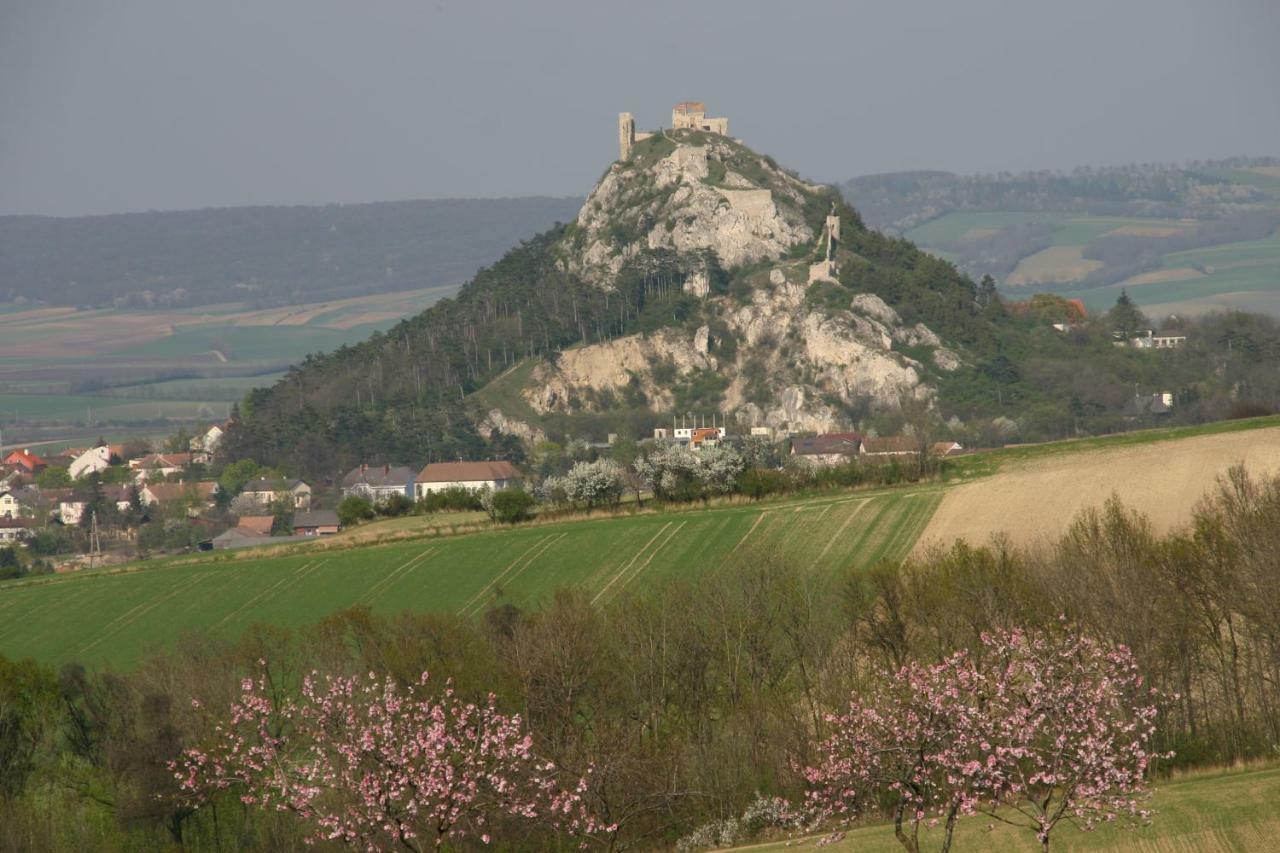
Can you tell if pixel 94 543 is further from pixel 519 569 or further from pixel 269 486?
pixel 519 569

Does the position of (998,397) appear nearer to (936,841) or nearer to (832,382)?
(832,382)

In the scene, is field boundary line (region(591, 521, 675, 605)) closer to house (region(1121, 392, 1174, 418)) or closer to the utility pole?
the utility pole

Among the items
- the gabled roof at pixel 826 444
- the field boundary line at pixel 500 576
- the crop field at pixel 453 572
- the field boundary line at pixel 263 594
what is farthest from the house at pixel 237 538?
the field boundary line at pixel 500 576

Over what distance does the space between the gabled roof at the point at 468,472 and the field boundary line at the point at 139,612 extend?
2960 inches

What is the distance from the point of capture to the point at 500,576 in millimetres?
A: 86000

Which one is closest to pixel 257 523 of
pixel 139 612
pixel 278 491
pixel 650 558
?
pixel 278 491

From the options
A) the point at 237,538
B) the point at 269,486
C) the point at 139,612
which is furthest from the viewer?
the point at 269,486

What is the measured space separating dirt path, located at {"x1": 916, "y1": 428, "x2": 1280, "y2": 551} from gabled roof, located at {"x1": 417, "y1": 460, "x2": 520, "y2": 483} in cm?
8550

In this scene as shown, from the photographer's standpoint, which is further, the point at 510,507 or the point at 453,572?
the point at 510,507

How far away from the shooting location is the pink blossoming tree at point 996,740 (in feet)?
117

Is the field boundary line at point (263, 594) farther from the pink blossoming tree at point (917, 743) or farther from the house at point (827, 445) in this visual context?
the house at point (827, 445)

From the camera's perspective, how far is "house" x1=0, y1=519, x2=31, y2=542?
17748 centimetres

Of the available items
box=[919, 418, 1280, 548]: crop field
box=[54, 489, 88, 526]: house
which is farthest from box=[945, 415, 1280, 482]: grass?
Result: box=[54, 489, 88, 526]: house

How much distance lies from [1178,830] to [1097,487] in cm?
4192
